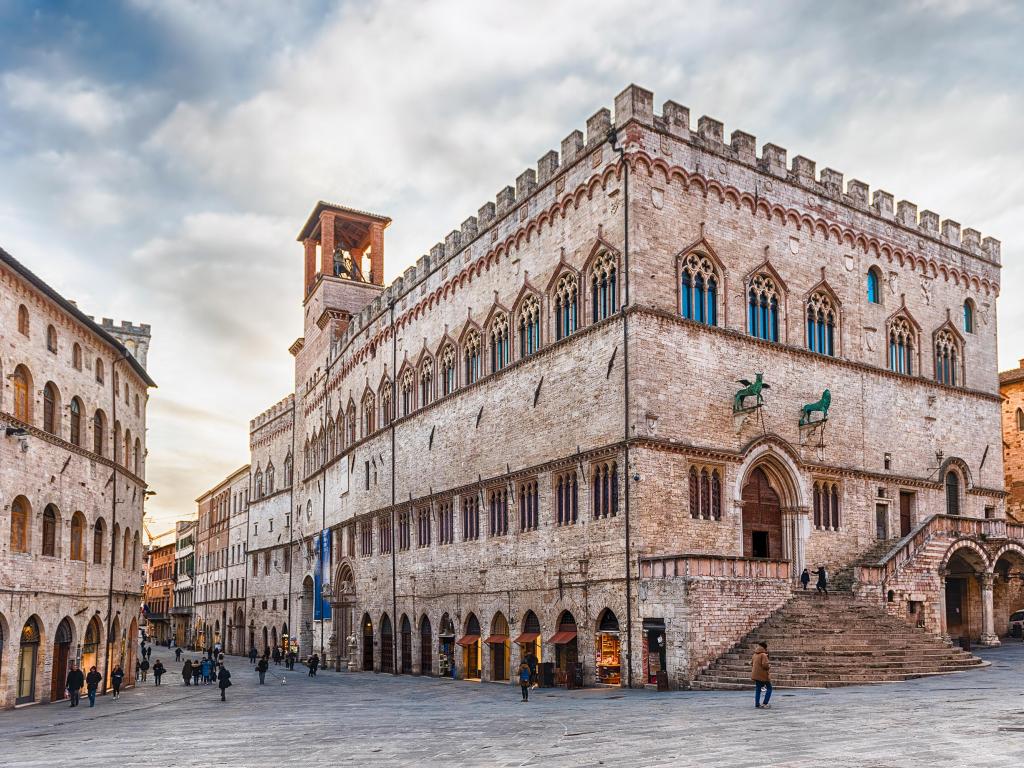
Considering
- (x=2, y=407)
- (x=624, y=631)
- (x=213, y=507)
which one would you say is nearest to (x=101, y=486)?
(x=2, y=407)

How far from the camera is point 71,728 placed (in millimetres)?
26453

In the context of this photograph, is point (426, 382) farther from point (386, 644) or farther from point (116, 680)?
point (116, 680)

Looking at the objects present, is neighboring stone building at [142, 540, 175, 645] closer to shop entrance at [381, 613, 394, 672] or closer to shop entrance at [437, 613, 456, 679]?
shop entrance at [381, 613, 394, 672]

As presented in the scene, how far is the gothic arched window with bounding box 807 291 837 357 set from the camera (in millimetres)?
37688

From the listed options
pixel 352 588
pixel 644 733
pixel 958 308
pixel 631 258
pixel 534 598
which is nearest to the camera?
pixel 644 733

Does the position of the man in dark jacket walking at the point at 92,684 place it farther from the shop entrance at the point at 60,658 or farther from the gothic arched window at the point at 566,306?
the gothic arched window at the point at 566,306

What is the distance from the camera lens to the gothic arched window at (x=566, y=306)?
3622 centimetres

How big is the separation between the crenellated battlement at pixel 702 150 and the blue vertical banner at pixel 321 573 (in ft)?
56.1

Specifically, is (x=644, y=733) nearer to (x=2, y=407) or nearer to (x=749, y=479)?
(x=749, y=479)

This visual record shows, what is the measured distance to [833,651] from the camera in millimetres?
28938

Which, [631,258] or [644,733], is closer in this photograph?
[644,733]

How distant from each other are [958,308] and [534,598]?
2148cm

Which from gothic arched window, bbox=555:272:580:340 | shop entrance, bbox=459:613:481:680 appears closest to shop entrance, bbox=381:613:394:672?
shop entrance, bbox=459:613:481:680

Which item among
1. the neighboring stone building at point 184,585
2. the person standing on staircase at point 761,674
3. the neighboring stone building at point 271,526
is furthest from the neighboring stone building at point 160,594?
the person standing on staircase at point 761,674
